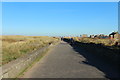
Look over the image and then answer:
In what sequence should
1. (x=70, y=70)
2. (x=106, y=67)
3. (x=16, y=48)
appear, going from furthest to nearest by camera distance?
(x=16, y=48) → (x=106, y=67) → (x=70, y=70)

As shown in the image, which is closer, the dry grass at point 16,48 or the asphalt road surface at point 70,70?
the asphalt road surface at point 70,70

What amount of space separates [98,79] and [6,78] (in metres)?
3.51

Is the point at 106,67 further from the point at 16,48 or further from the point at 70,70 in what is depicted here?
the point at 16,48

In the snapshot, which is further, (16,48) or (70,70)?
(16,48)

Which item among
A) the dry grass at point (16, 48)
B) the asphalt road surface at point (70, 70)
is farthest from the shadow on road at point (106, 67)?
the dry grass at point (16, 48)

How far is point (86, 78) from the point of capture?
9.14 meters

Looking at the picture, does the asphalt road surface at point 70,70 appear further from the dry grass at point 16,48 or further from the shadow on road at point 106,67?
the dry grass at point 16,48

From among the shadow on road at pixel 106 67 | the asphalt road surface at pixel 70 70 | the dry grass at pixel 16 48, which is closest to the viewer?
the asphalt road surface at pixel 70 70

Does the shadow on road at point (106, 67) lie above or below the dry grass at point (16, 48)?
below

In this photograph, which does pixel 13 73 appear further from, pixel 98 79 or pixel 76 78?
pixel 98 79

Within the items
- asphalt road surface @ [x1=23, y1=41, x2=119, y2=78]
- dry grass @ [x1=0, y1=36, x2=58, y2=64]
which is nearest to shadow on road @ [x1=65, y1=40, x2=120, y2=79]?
asphalt road surface @ [x1=23, y1=41, x2=119, y2=78]

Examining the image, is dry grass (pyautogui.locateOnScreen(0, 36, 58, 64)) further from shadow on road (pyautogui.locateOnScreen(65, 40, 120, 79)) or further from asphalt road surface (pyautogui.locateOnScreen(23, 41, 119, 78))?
shadow on road (pyautogui.locateOnScreen(65, 40, 120, 79))

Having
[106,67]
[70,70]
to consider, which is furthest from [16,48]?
[70,70]

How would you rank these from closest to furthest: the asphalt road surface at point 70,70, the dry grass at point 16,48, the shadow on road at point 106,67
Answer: the asphalt road surface at point 70,70, the shadow on road at point 106,67, the dry grass at point 16,48
